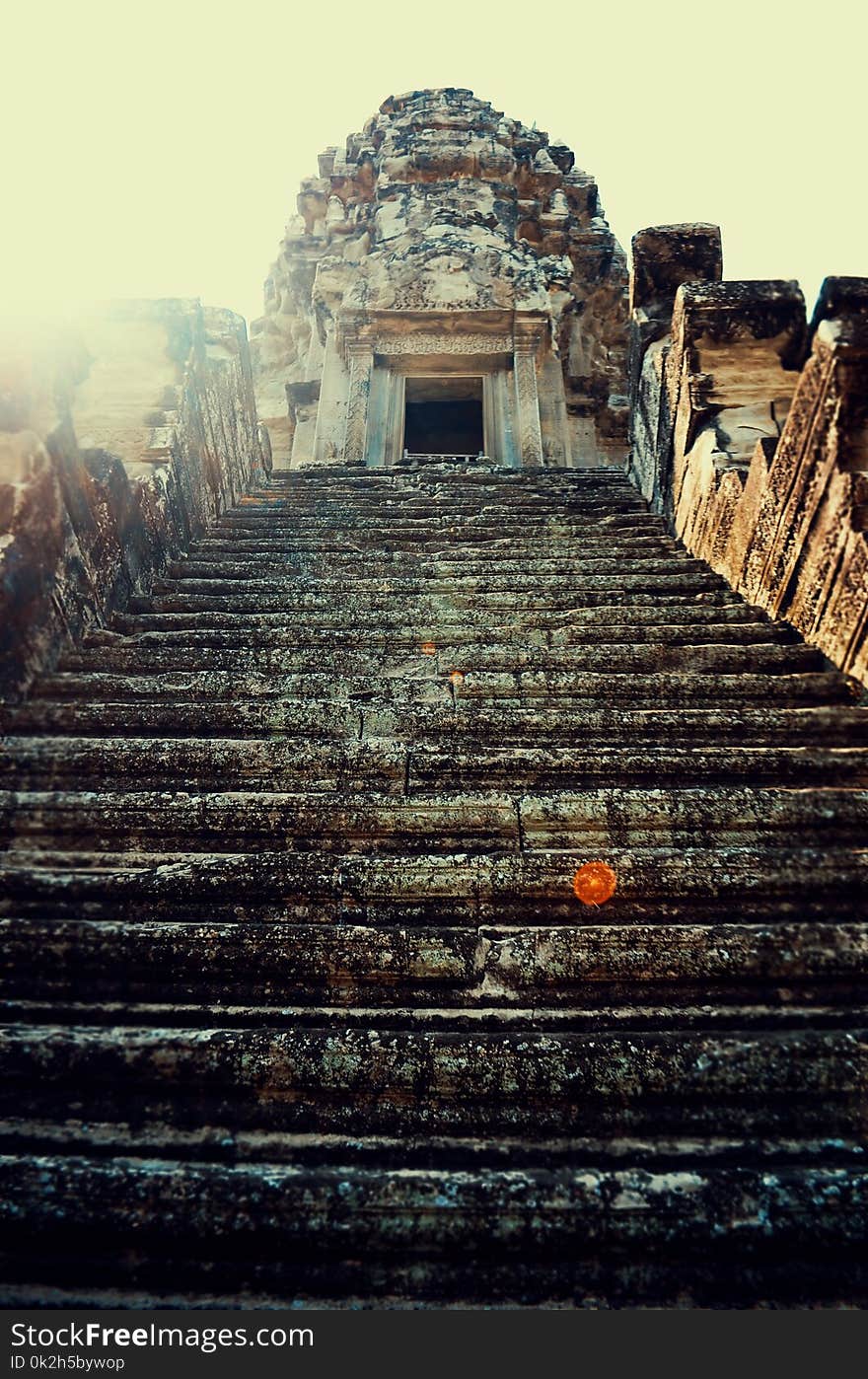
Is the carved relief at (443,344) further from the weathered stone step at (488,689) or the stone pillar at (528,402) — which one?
the weathered stone step at (488,689)

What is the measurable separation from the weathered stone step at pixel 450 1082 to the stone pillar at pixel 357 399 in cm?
762

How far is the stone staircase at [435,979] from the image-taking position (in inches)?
58.1

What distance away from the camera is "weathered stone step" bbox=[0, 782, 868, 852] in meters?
2.35

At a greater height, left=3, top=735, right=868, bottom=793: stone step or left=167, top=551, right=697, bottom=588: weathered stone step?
left=3, top=735, right=868, bottom=793: stone step

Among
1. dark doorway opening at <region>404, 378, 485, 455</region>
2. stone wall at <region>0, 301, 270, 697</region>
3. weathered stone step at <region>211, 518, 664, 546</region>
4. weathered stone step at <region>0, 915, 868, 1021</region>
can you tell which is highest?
stone wall at <region>0, 301, 270, 697</region>

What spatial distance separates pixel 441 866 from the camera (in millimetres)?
2217

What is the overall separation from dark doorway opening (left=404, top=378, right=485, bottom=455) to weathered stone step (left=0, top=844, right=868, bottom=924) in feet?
28.4

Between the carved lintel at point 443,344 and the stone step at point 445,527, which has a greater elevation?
the carved lintel at point 443,344

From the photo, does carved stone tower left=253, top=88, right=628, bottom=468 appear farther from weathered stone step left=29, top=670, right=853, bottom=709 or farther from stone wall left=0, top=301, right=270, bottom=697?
weathered stone step left=29, top=670, right=853, bottom=709

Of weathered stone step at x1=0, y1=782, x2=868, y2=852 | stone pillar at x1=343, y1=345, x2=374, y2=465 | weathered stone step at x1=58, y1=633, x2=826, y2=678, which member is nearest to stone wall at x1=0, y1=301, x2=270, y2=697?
weathered stone step at x1=58, y1=633, x2=826, y2=678

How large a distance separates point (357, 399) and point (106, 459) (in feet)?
19.0

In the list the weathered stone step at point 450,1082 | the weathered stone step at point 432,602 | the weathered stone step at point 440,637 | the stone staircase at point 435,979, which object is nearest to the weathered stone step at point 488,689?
the stone staircase at point 435,979

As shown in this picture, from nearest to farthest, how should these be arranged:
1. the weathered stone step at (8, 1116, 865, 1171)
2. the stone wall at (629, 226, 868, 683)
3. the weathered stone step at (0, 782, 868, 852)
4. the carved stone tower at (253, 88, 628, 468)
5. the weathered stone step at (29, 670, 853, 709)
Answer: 1. the weathered stone step at (8, 1116, 865, 1171)
2. the weathered stone step at (0, 782, 868, 852)
3. the weathered stone step at (29, 670, 853, 709)
4. the stone wall at (629, 226, 868, 683)
5. the carved stone tower at (253, 88, 628, 468)

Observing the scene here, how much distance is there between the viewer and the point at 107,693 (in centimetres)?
303
